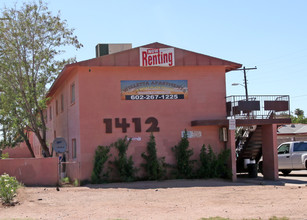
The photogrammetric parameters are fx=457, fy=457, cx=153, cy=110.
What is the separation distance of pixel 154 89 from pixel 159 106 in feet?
2.68

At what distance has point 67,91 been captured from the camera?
24500 mm

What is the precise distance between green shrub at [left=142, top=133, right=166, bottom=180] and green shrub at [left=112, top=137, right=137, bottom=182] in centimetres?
63

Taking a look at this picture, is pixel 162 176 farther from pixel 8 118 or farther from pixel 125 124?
pixel 8 118

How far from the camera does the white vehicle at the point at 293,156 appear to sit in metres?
23.7

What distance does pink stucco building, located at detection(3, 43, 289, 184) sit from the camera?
2042 cm

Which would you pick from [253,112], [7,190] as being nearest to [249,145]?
[253,112]

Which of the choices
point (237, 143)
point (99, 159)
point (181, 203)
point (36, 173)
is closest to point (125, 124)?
point (99, 159)

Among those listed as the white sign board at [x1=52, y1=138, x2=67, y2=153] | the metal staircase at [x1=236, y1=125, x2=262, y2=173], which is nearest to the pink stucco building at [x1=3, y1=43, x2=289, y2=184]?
the metal staircase at [x1=236, y1=125, x2=262, y2=173]

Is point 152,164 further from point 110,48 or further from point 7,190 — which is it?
point 7,190

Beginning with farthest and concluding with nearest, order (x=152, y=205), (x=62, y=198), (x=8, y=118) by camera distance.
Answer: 1. (x=8, y=118)
2. (x=62, y=198)
3. (x=152, y=205)

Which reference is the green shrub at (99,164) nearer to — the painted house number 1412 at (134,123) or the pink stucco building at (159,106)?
the pink stucco building at (159,106)

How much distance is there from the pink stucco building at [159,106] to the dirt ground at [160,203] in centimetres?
311

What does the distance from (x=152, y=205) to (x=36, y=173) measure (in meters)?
8.88

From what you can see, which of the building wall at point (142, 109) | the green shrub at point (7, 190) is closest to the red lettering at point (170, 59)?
the building wall at point (142, 109)
